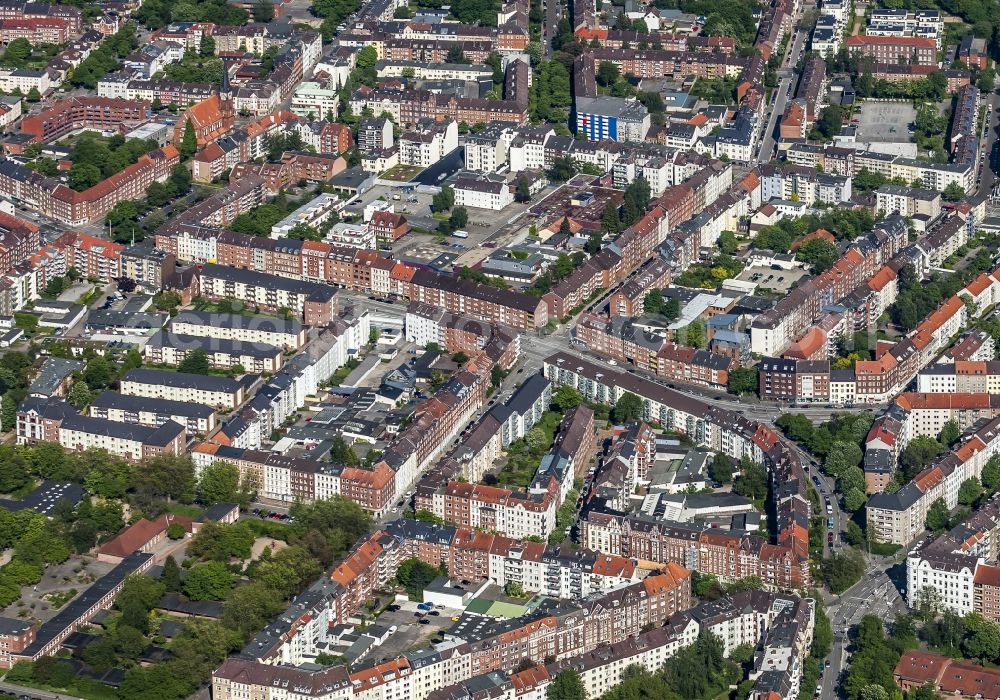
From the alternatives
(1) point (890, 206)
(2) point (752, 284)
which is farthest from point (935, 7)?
(2) point (752, 284)

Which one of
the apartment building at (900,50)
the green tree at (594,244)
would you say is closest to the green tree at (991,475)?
the green tree at (594,244)

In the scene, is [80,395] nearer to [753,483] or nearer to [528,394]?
[528,394]

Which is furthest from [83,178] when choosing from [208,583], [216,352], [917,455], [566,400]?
[917,455]

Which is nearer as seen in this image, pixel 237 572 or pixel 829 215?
pixel 237 572

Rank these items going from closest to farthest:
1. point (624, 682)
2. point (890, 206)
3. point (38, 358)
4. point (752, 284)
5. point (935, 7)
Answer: point (624, 682) < point (38, 358) < point (752, 284) < point (890, 206) < point (935, 7)

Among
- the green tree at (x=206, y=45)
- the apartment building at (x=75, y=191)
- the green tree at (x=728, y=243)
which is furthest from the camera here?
the green tree at (x=206, y=45)

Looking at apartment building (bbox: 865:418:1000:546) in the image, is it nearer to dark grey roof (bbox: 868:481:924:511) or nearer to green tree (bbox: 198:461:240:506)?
dark grey roof (bbox: 868:481:924:511)

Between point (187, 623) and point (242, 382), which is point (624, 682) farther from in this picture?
point (242, 382)

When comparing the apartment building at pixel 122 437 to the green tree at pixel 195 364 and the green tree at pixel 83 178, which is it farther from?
the green tree at pixel 83 178
